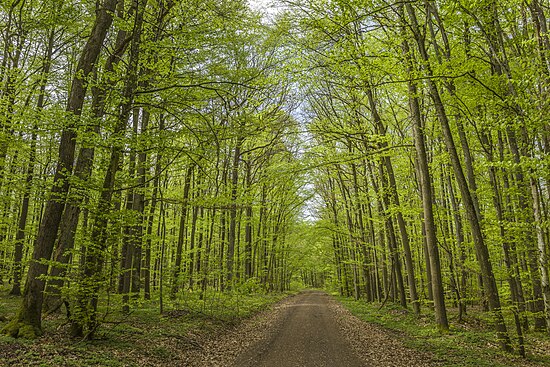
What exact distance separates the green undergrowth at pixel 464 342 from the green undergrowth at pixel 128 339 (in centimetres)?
628

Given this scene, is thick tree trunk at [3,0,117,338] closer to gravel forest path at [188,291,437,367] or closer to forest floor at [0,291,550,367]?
forest floor at [0,291,550,367]

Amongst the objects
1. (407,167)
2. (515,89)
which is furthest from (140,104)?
(407,167)

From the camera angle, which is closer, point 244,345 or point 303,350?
point 303,350

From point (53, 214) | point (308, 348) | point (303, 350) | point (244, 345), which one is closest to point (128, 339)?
point (244, 345)

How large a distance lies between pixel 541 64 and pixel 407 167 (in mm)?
9767

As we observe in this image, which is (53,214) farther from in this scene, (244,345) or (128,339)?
(244,345)

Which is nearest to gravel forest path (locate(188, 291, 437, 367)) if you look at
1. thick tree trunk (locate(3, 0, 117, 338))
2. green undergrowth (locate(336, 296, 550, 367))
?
green undergrowth (locate(336, 296, 550, 367))

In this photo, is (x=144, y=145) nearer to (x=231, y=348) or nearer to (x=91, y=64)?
(x=91, y=64)

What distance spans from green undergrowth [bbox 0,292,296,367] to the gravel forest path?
0.70 m

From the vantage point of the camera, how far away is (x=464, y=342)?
905 centimetres

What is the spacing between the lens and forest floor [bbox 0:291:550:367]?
6645mm

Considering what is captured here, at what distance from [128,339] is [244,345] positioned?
129 inches

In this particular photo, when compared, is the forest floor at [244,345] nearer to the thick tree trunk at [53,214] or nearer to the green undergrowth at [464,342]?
the green undergrowth at [464,342]

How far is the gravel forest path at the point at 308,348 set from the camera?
24.9 feet
